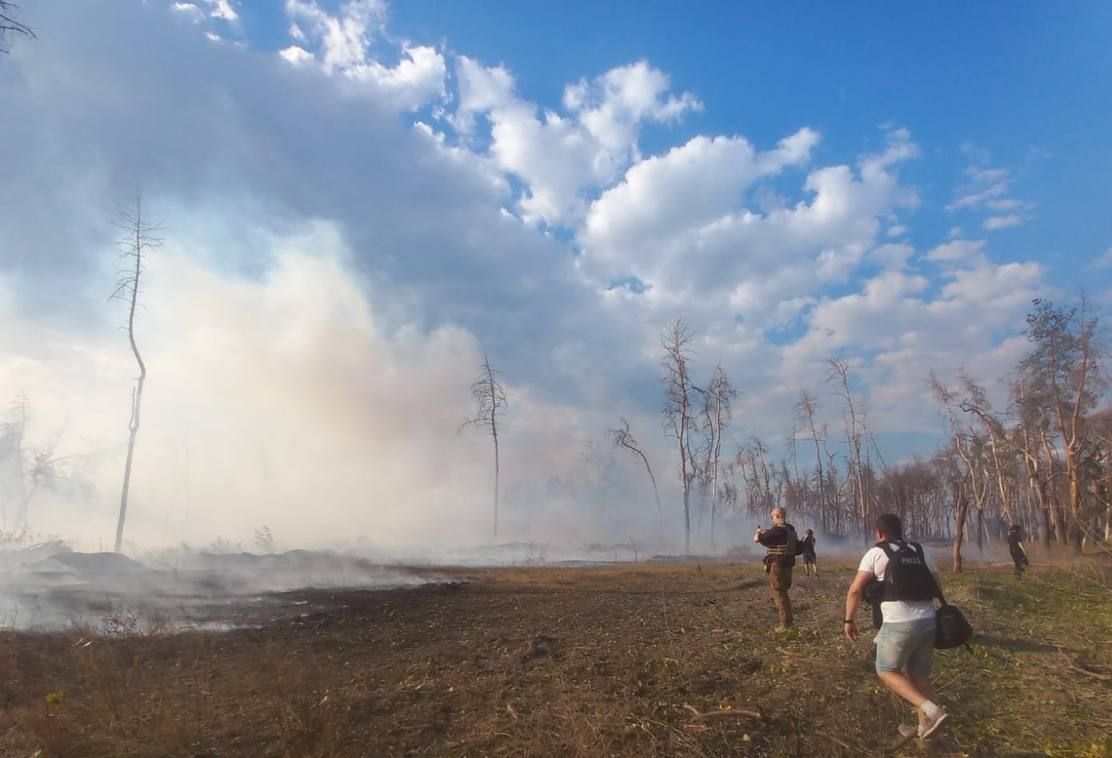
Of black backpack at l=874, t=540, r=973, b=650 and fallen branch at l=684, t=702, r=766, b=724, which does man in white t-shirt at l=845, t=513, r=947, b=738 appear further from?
fallen branch at l=684, t=702, r=766, b=724

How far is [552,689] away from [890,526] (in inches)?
155

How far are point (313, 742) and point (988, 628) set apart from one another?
9145 millimetres

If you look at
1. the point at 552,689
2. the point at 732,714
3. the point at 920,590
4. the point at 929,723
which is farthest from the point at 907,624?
the point at 552,689

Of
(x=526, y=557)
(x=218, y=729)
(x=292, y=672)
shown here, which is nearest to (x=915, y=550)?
(x=218, y=729)

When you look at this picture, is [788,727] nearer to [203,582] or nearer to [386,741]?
[386,741]

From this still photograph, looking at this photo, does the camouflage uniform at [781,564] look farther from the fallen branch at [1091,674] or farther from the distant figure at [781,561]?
the fallen branch at [1091,674]

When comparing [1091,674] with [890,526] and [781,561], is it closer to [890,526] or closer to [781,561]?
[890,526]

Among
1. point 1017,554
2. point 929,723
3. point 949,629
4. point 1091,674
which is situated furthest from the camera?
point 1017,554

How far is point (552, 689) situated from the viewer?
7.19 meters

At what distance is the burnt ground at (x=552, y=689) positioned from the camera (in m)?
5.80

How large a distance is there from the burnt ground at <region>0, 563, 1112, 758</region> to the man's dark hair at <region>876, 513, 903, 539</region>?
1.71 meters

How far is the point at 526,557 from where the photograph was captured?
4241 centimetres

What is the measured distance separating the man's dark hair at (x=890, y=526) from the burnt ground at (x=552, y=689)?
5.63 ft

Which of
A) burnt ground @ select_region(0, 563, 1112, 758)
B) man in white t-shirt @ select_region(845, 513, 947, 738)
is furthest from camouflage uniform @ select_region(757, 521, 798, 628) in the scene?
man in white t-shirt @ select_region(845, 513, 947, 738)
